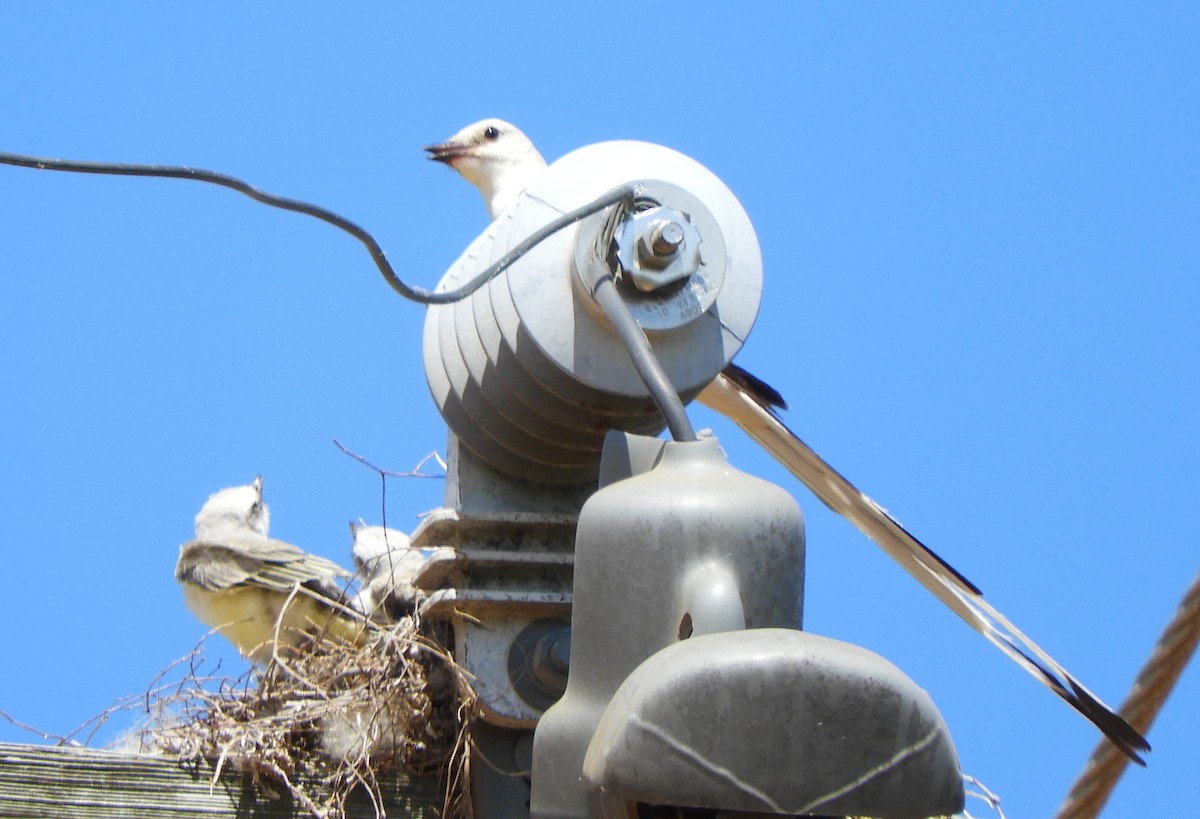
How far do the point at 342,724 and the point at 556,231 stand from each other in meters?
1.05

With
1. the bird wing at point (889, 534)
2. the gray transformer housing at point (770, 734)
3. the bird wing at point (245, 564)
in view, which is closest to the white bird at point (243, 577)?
the bird wing at point (245, 564)

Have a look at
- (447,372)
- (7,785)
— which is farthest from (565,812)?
(447,372)

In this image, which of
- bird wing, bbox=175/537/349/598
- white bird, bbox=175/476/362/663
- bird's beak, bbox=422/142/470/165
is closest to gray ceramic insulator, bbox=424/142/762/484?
white bird, bbox=175/476/362/663

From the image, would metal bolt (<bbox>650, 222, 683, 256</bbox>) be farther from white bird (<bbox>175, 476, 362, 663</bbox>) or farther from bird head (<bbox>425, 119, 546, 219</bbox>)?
bird head (<bbox>425, 119, 546, 219</bbox>)

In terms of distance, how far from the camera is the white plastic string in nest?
8.71 ft

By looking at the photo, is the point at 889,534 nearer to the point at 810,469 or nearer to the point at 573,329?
the point at 810,469

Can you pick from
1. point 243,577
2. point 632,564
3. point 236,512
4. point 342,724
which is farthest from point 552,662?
point 236,512

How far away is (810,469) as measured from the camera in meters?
4.12

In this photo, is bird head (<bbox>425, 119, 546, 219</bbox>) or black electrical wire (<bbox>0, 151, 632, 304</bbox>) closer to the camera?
black electrical wire (<bbox>0, 151, 632, 304</bbox>)

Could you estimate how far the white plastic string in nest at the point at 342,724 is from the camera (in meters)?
2.66

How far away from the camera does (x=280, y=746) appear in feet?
8.81

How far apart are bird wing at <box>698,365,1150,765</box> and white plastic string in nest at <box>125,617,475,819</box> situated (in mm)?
943

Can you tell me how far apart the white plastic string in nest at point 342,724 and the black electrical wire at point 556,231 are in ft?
2.39

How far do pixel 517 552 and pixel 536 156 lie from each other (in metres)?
3.52
